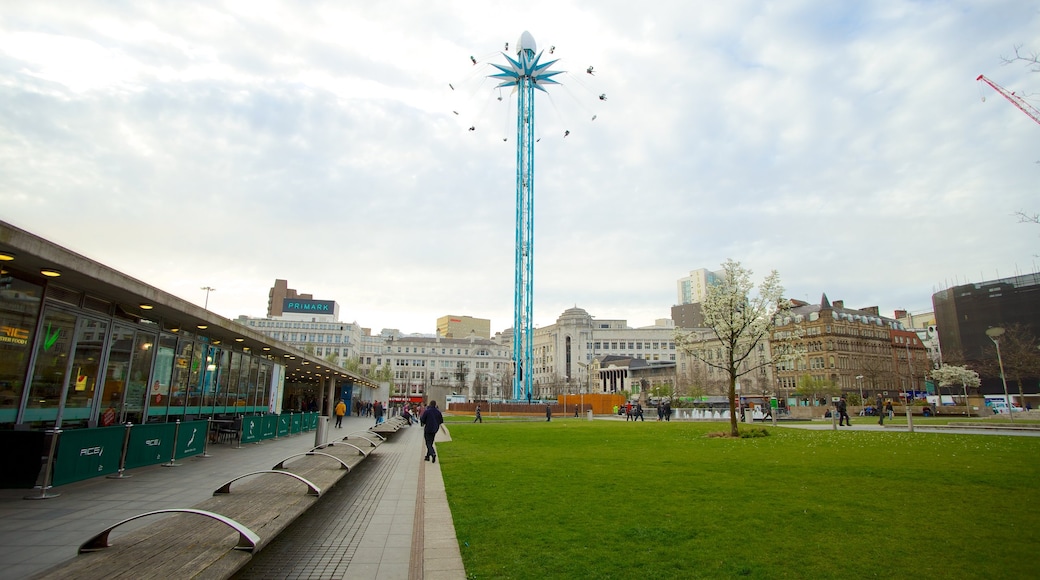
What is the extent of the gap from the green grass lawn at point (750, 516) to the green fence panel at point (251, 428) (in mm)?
9751

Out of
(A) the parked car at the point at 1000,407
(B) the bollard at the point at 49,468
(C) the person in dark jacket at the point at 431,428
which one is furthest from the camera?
(A) the parked car at the point at 1000,407

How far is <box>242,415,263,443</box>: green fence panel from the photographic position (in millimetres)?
20444

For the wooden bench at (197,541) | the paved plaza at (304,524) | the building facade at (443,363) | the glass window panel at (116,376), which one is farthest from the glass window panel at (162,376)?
the building facade at (443,363)

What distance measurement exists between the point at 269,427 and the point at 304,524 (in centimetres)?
1752

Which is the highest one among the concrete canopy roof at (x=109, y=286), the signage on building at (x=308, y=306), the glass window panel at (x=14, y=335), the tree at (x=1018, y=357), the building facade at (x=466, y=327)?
the building facade at (x=466, y=327)

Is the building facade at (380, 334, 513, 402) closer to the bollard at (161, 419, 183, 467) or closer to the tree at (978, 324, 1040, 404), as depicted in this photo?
the tree at (978, 324, 1040, 404)

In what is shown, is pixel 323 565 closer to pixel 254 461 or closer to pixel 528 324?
pixel 254 461

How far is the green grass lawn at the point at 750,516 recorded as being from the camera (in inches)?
236

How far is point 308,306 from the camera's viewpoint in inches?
4628

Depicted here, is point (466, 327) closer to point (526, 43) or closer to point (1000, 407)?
point (526, 43)

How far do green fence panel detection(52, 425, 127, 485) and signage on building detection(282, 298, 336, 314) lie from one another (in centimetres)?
11073

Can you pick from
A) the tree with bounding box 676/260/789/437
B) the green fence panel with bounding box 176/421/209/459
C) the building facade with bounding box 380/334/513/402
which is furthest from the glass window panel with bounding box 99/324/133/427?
the building facade with bounding box 380/334/513/402

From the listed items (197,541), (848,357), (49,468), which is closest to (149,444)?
(49,468)

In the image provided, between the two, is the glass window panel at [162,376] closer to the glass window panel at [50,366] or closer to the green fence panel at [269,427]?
the glass window panel at [50,366]
